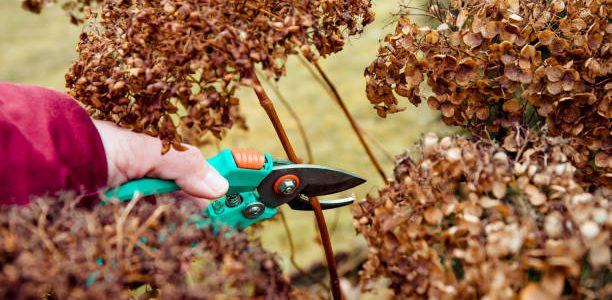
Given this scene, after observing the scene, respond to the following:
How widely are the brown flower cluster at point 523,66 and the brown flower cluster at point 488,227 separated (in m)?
0.16

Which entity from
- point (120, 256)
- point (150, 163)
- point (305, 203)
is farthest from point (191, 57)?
point (305, 203)

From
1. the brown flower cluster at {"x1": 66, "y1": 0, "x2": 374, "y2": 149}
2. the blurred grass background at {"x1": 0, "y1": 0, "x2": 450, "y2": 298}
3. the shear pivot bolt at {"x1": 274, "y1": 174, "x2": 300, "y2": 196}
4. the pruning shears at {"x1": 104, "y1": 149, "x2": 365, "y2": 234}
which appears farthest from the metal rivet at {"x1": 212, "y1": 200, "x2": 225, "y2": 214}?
the blurred grass background at {"x1": 0, "y1": 0, "x2": 450, "y2": 298}

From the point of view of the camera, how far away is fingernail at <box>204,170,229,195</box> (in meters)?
1.35

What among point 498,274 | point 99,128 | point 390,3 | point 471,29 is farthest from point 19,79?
point 498,274

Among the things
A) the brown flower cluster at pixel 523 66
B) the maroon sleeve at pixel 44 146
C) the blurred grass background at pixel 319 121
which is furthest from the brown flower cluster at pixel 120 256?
the blurred grass background at pixel 319 121

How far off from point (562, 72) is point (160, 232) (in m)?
0.93

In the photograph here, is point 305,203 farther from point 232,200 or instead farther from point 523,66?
point 523,66

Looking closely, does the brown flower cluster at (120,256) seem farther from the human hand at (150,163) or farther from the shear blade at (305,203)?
the shear blade at (305,203)

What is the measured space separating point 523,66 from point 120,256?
938 millimetres

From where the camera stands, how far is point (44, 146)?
1131 mm

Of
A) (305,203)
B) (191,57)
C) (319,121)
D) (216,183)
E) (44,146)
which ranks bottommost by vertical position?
(319,121)

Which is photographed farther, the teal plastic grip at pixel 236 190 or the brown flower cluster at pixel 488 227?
the teal plastic grip at pixel 236 190

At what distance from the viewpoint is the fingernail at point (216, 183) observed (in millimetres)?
1348

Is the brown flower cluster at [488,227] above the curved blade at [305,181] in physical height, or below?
above
